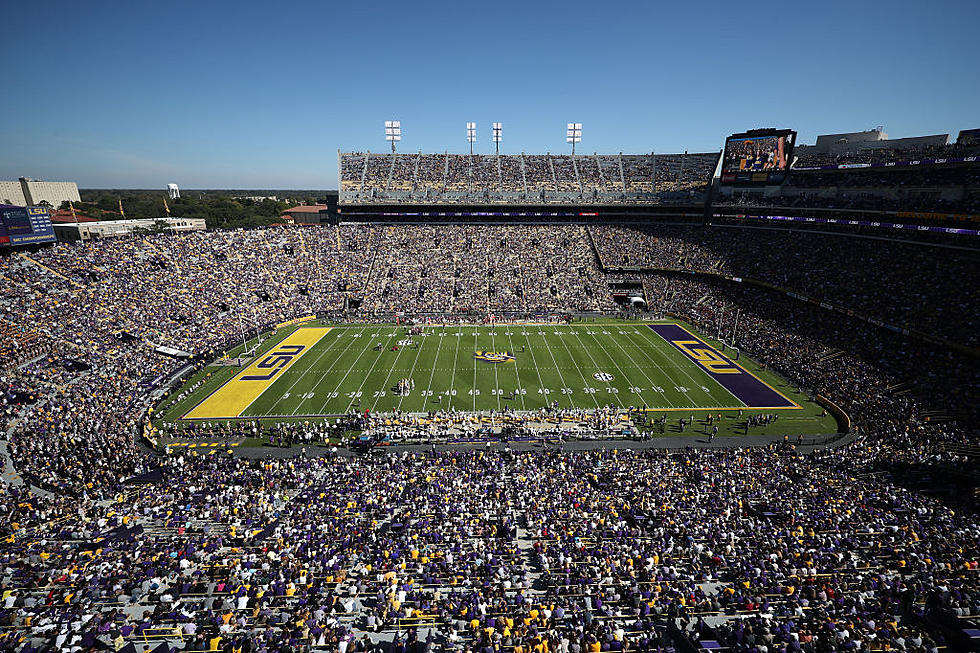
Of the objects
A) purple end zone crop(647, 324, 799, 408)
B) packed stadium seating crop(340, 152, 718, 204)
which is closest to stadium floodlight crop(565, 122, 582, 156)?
packed stadium seating crop(340, 152, 718, 204)


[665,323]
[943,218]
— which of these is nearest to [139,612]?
[665,323]

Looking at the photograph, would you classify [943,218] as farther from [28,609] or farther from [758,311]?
A: [28,609]

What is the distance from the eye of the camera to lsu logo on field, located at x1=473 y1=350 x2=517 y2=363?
3241 centimetres

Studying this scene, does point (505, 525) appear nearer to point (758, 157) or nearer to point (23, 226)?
point (23, 226)

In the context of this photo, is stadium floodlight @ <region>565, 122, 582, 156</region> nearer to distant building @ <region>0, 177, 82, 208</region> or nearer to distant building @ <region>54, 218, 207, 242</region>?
distant building @ <region>54, 218, 207, 242</region>

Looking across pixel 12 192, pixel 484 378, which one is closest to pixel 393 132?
pixel 484 378

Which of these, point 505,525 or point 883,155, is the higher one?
point 883,155

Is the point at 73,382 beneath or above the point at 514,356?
above

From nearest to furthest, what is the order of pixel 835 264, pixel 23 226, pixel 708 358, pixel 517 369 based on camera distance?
1. pixel 517 369
2. pixel 708 358
3. pixel 23 226
4. pixel 835 264

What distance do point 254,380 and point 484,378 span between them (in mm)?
15264

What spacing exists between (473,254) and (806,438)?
38623mm

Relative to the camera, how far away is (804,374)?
28.5 metres

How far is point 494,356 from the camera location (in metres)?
33.1

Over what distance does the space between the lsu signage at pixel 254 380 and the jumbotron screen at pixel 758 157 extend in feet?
157
